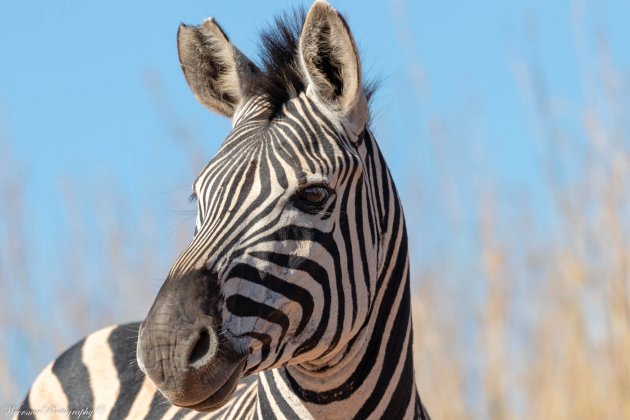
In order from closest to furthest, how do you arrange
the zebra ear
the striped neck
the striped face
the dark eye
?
the striped face → the dark eye → the striped neck → the zebra ear

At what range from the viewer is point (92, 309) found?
858 centimetres

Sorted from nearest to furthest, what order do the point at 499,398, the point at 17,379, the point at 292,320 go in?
the point at 292,320 → the point at 499,398 → the point at 17,379

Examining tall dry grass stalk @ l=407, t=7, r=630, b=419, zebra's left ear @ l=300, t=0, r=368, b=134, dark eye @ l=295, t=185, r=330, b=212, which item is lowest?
tall dry grass stalk @ l=407, t=7, r=630, b=419

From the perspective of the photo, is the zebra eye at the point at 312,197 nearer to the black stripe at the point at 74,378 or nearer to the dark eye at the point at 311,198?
the dark eye at the point at 311,198

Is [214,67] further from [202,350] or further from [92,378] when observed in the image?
[92,378]

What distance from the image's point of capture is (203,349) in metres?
2.44

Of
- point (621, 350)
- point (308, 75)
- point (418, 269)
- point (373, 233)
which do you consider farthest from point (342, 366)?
point (418, 269)

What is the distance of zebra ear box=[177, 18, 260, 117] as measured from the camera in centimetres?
335

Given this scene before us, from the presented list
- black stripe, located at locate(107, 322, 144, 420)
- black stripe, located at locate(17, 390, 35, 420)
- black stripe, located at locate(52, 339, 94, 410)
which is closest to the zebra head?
black stripe, located at locate(107, 322, 144, 420)

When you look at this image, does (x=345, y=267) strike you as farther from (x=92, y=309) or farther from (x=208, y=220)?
(x=92, y=309)

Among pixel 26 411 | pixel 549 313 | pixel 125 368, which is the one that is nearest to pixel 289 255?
pixel 125 368

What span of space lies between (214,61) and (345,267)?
1103 mm

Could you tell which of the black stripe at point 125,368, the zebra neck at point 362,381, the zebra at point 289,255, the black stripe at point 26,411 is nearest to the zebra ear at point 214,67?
the zebra at point 289,255

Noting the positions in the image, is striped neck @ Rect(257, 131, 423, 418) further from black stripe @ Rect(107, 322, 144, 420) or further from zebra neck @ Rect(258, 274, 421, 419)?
black stripe @ Rect(107, 322, 144, 420)
